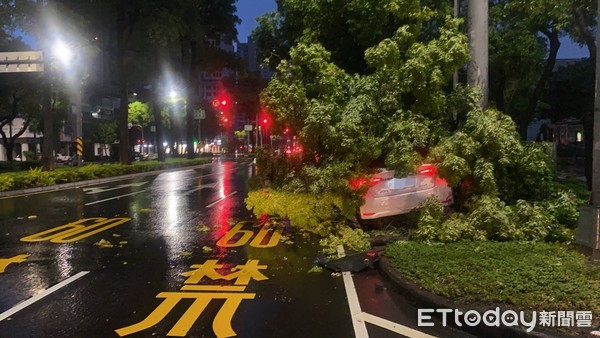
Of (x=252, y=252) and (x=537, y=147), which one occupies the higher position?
(x=537, y=147)

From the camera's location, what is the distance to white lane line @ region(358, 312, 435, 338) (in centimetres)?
450

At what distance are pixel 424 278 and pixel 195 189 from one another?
15.5 metres

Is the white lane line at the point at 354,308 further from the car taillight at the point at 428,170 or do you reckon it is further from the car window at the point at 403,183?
the car taillight at the point at 428,170

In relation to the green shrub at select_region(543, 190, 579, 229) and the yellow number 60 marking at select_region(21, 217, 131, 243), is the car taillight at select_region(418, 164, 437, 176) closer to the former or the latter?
the green shrub at select_region(543, 190, 579, 229)

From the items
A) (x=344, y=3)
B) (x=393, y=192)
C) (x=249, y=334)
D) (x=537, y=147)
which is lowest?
(x=249, y=334)

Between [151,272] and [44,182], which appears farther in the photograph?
[44,182]

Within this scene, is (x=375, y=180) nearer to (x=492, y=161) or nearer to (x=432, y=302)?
(x=492, y=161)

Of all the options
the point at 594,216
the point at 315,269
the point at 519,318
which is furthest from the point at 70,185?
the point at 519,318

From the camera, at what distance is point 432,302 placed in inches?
196

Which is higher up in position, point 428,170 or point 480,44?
point 480,44

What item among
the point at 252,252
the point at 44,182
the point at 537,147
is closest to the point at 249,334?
the point at 252,252

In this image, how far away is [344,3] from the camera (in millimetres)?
11461

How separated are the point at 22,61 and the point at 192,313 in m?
18.2

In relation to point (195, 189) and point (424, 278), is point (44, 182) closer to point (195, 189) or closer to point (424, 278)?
point (195, 189)
